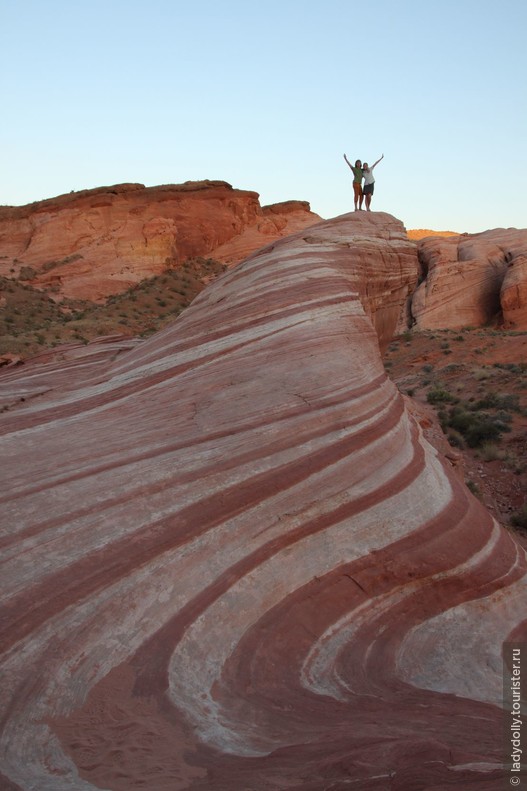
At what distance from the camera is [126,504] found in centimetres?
459

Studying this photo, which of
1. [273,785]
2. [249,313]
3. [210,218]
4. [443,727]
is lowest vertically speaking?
[443,727]

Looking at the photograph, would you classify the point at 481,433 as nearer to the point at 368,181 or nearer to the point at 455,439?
the point at 455,439

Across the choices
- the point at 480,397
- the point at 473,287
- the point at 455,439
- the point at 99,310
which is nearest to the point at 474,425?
the point at 455,439

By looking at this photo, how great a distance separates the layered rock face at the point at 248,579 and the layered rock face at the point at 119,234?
28.2 m

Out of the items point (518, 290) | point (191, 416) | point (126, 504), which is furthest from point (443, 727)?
point (518, 290)

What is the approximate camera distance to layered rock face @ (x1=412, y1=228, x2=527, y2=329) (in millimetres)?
30000

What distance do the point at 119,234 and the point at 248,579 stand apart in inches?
1337

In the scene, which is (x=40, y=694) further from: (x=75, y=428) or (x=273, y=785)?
(x=75, y=428)

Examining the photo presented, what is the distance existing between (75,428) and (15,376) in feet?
12.1

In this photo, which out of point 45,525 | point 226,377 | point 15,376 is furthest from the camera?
point 15,376

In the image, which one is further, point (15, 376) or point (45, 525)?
point (15, 376)

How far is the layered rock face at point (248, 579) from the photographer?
10.0ft

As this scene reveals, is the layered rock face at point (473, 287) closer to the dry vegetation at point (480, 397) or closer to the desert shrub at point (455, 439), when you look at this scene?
the dry vegetation at point (480, 397)

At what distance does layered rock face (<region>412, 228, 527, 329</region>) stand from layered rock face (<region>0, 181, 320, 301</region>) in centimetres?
1127
